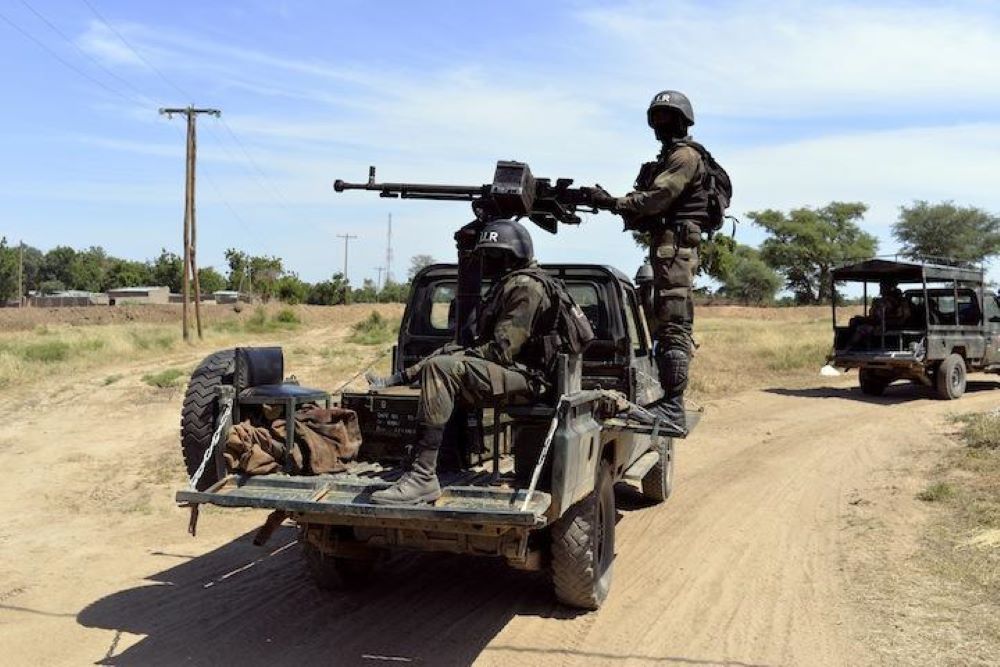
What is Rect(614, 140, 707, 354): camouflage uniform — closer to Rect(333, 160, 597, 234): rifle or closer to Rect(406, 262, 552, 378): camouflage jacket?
Rect(333, 160, 597, 234): rifle

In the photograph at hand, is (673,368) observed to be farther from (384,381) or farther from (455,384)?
(455,384)

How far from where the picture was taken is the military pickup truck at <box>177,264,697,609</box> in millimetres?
4438

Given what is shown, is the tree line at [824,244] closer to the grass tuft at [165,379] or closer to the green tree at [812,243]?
the green tree at [812,243]

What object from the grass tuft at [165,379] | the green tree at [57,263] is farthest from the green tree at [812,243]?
the green tree at [57,263]

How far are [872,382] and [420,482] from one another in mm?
14482

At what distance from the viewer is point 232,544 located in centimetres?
708

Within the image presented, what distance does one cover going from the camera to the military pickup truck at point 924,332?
15992mm

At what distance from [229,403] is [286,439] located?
0.40 meters

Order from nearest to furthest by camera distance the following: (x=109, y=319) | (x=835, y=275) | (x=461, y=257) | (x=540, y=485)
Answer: (x=540, y=485), (x=461, y=257), (x=835, y=275), (x=109, y=319)

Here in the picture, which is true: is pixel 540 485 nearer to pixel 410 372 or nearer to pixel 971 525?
pixel 410 372

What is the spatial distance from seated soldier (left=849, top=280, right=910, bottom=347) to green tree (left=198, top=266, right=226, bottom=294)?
84615 millimetres

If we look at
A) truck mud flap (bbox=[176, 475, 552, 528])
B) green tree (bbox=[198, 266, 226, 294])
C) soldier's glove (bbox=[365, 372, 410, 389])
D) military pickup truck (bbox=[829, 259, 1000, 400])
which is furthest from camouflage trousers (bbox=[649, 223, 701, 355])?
green tree (bbox=[198, 266, 226, 294])

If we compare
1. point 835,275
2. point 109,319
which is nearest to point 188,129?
point 109,319

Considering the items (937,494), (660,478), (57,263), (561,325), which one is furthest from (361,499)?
(57,263)
